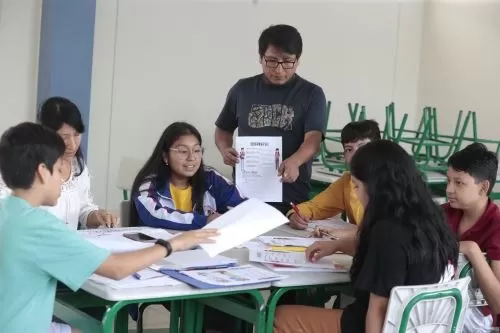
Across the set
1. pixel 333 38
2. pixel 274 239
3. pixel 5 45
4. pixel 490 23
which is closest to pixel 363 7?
pixel 333 38

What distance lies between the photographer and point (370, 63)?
635cm

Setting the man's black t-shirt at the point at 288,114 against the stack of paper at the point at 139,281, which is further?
the man's black t-shirt at the point at 288,114

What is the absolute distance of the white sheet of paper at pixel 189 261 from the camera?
2518mm

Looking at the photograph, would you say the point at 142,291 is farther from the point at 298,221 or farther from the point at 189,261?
the point at 298,221

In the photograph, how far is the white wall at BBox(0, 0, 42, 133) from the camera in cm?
510

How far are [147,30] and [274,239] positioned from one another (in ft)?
9.50

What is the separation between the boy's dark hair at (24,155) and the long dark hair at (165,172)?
1.15 m


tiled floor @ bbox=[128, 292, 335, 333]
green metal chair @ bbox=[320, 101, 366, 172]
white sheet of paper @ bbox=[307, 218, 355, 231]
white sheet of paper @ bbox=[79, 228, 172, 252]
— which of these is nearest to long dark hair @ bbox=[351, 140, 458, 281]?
white sheet of paper @ bbox=[79, 228, 172, 252]

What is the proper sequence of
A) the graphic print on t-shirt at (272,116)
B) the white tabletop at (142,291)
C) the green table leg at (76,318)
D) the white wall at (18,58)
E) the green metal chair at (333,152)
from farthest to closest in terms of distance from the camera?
1. the green metal chair at (333,152)
2. the white wall at (18,58)
3. the graphic print on t-shirt at (272,116)
4. the green table leg at (76,318)
5. the white tabletop at (142,291)

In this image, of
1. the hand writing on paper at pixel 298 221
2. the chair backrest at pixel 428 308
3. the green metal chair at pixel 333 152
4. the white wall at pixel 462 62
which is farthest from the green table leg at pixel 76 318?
the white wall at pixel 462 62

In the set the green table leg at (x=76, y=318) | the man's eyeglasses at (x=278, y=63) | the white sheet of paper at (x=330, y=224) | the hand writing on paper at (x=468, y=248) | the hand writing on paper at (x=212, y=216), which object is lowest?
Result: the green table leg at (x=76, y=318)

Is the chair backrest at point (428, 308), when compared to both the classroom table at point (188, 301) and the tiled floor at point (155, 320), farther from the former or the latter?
the tiled floor at point (155, 320)

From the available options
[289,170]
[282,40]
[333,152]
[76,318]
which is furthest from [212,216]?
[333,152]

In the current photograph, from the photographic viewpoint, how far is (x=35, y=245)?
2037mm
